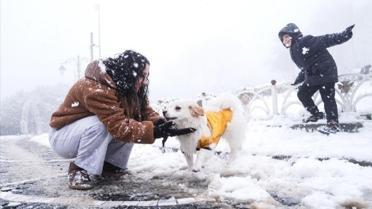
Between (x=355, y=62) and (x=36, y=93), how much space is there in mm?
56003

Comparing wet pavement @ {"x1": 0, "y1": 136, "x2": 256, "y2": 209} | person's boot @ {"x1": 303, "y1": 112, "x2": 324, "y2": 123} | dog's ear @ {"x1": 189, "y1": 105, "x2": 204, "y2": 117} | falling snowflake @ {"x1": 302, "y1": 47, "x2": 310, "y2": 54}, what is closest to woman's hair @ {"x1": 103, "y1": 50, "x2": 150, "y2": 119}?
dog's ear @ {"x1": 189, "y1": 105, "x2": 204, "y2": 117}

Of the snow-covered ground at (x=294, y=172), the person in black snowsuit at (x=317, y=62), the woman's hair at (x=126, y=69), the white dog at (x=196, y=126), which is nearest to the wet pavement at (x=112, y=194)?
the snow-covered ground at (x=294, y=172)

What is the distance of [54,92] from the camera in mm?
78562

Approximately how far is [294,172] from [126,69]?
2.23m

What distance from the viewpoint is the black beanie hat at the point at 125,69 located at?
14.7 feet

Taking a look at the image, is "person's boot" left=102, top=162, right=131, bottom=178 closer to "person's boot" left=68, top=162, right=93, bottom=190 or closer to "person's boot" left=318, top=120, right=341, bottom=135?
"person's boot" left=68, top=162, right=93, bottom=190

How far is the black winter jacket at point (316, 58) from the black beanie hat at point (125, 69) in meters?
4.20

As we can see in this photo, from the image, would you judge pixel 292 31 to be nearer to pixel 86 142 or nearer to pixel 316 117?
pixel 316 117

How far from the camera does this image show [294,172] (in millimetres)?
4637

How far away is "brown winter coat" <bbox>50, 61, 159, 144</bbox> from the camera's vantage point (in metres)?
4.24

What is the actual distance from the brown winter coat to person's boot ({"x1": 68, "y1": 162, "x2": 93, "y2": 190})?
53 centimetres

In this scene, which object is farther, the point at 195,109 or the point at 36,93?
the point at 36,93

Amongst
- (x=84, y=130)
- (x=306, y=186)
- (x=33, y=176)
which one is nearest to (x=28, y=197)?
(x=84, y=130)

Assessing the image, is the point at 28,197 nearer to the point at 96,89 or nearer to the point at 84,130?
the point at 84,130
